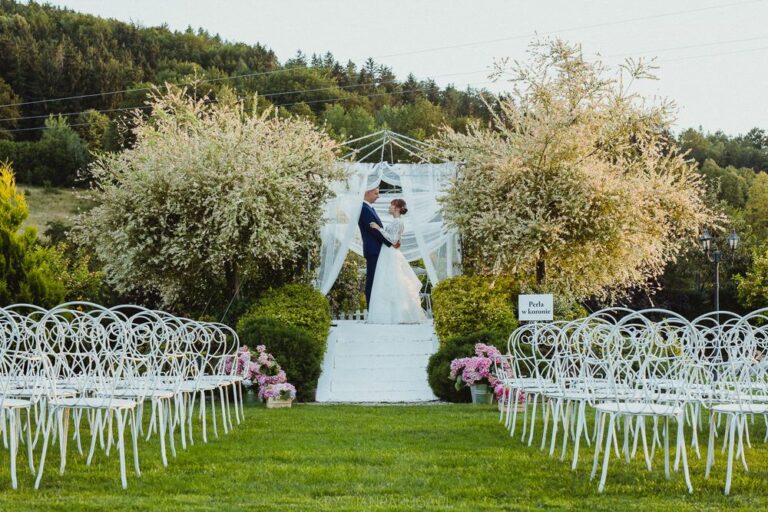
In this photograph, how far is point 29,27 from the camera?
44938 mm

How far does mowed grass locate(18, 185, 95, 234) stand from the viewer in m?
39.1

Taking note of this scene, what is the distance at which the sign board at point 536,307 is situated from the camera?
432 inches

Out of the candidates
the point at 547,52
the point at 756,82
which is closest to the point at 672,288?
the point at 756,82

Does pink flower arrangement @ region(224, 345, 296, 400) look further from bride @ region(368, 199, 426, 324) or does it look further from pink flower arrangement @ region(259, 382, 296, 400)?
bride @ region(368, 199, 426, 324)

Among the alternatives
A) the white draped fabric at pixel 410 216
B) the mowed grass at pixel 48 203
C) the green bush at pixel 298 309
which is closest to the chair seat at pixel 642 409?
the green bush at pixel 298 309

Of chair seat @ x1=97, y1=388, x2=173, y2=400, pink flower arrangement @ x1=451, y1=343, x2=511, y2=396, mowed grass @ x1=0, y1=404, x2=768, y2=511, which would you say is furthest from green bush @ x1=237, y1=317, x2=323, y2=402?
chair seat @ x1=97, y1=388, x2=173, y2=400

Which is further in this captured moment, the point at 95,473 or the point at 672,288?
the point at 672,288

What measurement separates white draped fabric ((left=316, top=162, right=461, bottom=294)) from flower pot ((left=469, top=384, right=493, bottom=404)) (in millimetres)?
4324

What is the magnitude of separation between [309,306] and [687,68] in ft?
50.3

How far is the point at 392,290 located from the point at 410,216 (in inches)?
62.4

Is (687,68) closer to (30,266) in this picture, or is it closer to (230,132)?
(230,132)

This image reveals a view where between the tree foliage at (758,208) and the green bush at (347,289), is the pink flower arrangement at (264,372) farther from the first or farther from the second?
the tree foliage at (758,208)

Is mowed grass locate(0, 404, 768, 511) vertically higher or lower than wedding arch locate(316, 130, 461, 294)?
lower

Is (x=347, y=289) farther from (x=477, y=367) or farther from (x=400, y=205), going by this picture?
(x=477, y=367)
